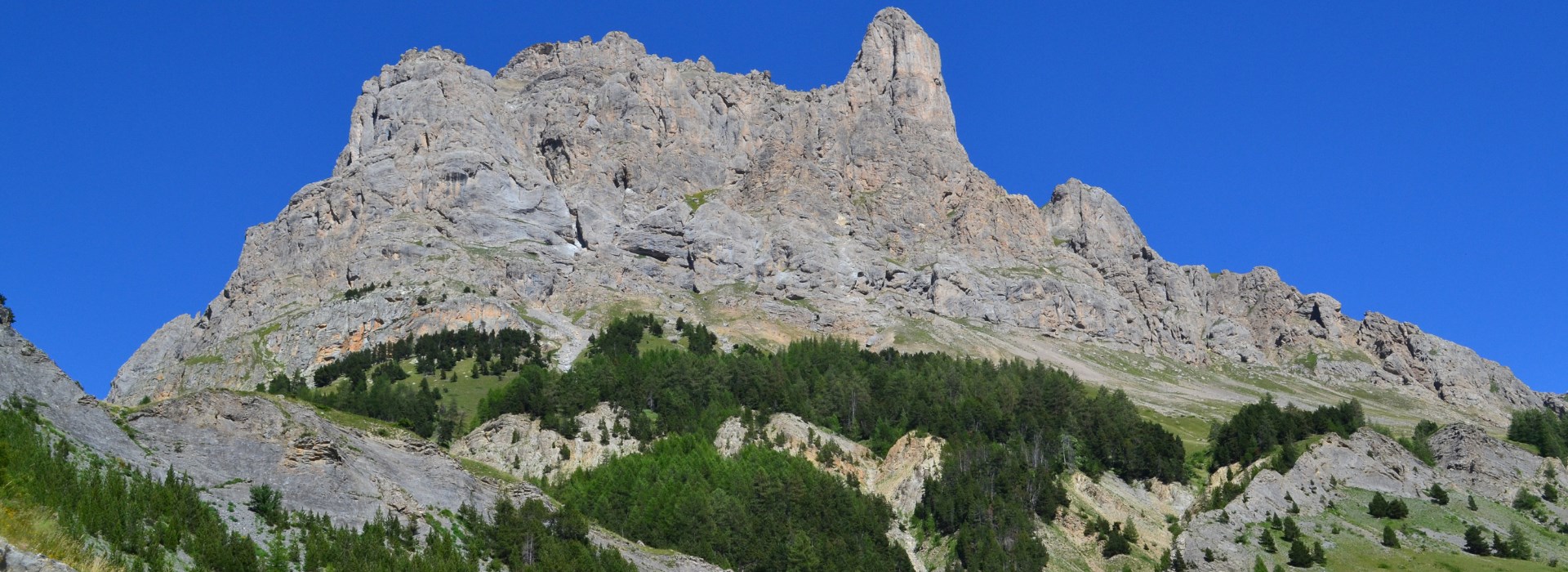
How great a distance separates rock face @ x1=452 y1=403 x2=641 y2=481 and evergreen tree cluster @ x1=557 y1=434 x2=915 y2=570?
5554 mm

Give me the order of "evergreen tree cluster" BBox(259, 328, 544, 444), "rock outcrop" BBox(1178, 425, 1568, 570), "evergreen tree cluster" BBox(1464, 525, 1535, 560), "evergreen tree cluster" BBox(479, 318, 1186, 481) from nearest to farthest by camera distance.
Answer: "evergreen tree cluster" BBox(1464, 525, 1535, 560), "rock outcrop" BBox(1178, 425, 1568, 570), "evergreen tree cluster" BBox(479, 318, 1186, 481), "evergreen tree cluster" BBox(259, 328, 544, 444)

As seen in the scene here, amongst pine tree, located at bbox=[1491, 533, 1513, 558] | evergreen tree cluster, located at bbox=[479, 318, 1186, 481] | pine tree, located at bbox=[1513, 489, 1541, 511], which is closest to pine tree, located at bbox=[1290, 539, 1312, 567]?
pine tree, located at bbox=[1491, 533, 1513, 558]

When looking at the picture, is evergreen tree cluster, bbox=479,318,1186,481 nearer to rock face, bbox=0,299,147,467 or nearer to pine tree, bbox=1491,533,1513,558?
pine tree, bbox=1491,533,1513,558

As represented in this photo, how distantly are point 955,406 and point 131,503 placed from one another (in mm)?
109136

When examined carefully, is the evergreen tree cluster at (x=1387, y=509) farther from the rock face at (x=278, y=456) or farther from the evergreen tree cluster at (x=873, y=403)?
the rock face at (x=278, y=456)

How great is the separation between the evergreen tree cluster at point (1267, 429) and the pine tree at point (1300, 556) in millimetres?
24762

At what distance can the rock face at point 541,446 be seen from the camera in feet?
437

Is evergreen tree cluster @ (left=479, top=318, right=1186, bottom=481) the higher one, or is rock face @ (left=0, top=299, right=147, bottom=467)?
evergreen tree cluster @ (left=479, top=318, right=1186, bottom=481)

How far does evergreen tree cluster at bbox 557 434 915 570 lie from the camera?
10625cm

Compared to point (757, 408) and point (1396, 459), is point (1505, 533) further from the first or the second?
point (757, 408)

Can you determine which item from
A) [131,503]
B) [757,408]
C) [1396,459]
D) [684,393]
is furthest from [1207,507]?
[131,503]

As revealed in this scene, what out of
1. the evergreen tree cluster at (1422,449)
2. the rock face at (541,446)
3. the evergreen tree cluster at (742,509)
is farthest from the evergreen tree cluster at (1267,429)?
the rock face at (541,446)

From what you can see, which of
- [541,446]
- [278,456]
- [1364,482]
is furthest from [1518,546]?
[278,456]

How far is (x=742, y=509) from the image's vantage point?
113 metres
